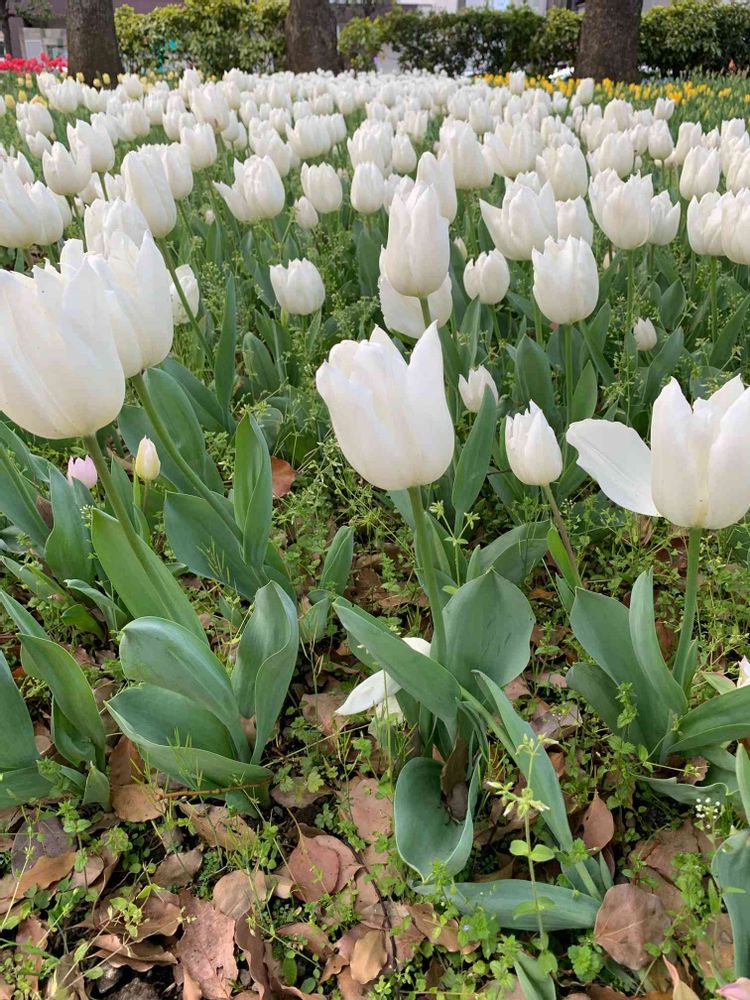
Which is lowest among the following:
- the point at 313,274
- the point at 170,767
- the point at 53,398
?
the point at 170,767

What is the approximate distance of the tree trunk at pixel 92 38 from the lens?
31.3ft

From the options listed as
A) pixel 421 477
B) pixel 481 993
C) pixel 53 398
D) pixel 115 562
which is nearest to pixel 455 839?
pixel 481 993

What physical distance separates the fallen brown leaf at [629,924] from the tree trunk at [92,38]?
10.9 m

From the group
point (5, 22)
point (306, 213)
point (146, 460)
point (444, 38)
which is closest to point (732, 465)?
point (146, 460)

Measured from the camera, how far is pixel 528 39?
1588cm

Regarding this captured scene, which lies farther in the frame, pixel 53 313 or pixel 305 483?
pixel 305 483

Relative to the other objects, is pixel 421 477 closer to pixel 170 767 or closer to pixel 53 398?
pixel 53 398

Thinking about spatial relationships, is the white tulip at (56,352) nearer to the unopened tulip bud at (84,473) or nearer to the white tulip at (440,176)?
the unopened tulip bud at (84,473)

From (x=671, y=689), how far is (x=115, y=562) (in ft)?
3.07

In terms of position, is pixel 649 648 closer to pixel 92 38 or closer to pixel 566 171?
pixel 566 171

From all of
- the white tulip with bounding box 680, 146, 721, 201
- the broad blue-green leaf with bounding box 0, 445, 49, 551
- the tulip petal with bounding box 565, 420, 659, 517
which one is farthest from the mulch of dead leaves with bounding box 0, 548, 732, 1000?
the white tulip with bounding box 680, 146, 721, 201

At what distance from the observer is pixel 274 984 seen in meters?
1.24

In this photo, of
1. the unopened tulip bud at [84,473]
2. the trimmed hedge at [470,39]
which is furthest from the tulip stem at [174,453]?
the trimmed hedge at [470,39]

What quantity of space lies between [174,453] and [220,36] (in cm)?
1625
